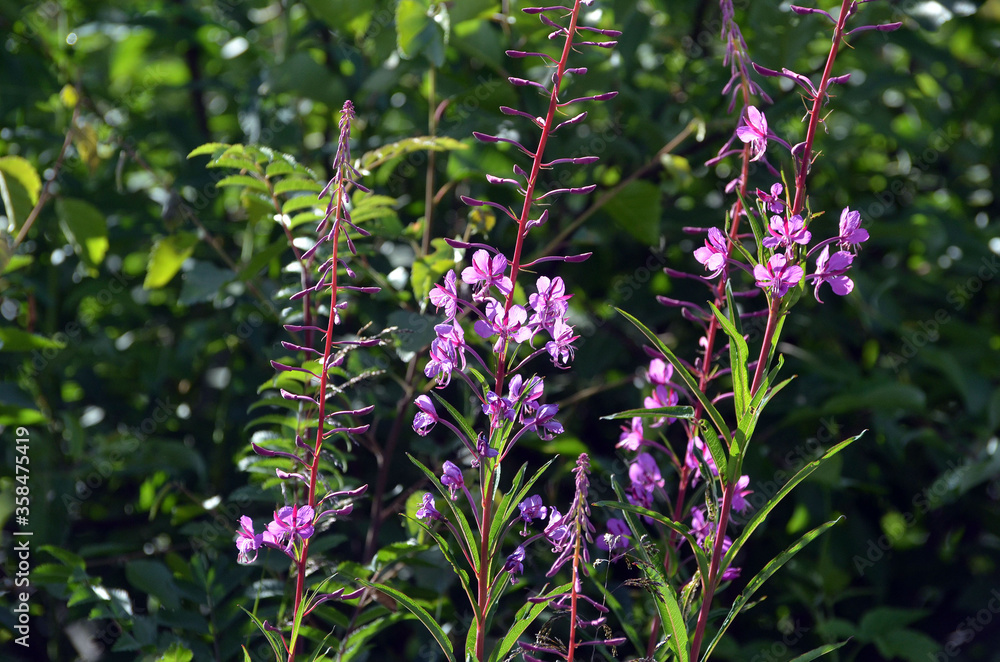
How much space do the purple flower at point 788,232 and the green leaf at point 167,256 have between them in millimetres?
1067

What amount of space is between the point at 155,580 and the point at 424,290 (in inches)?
24.1

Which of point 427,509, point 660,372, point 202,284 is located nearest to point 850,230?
point 660,372

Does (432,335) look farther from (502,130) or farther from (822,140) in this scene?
(822,140)

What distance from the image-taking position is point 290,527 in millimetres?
863

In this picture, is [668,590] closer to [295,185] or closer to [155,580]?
[295,185]

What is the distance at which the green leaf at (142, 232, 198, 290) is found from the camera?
59.1 inches

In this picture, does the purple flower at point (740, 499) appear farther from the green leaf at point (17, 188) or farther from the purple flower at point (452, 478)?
the green leaf at point (17, 188)

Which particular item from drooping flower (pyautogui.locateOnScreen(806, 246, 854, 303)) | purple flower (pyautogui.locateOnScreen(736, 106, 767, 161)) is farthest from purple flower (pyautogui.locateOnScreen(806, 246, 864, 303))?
purple flower (pyautogui.locateOnScreen(736, 106, 767, 161))

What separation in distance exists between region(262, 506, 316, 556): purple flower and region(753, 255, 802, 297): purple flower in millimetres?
510

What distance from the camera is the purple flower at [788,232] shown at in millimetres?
789

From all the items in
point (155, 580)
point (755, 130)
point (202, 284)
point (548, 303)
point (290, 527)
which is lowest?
point (155, 580)

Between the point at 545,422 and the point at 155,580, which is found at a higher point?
the point at 545,422

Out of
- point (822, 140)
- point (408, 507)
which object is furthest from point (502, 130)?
point (822, 140)

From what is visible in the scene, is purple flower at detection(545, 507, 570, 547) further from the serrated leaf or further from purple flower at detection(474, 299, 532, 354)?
the serrated leaf
